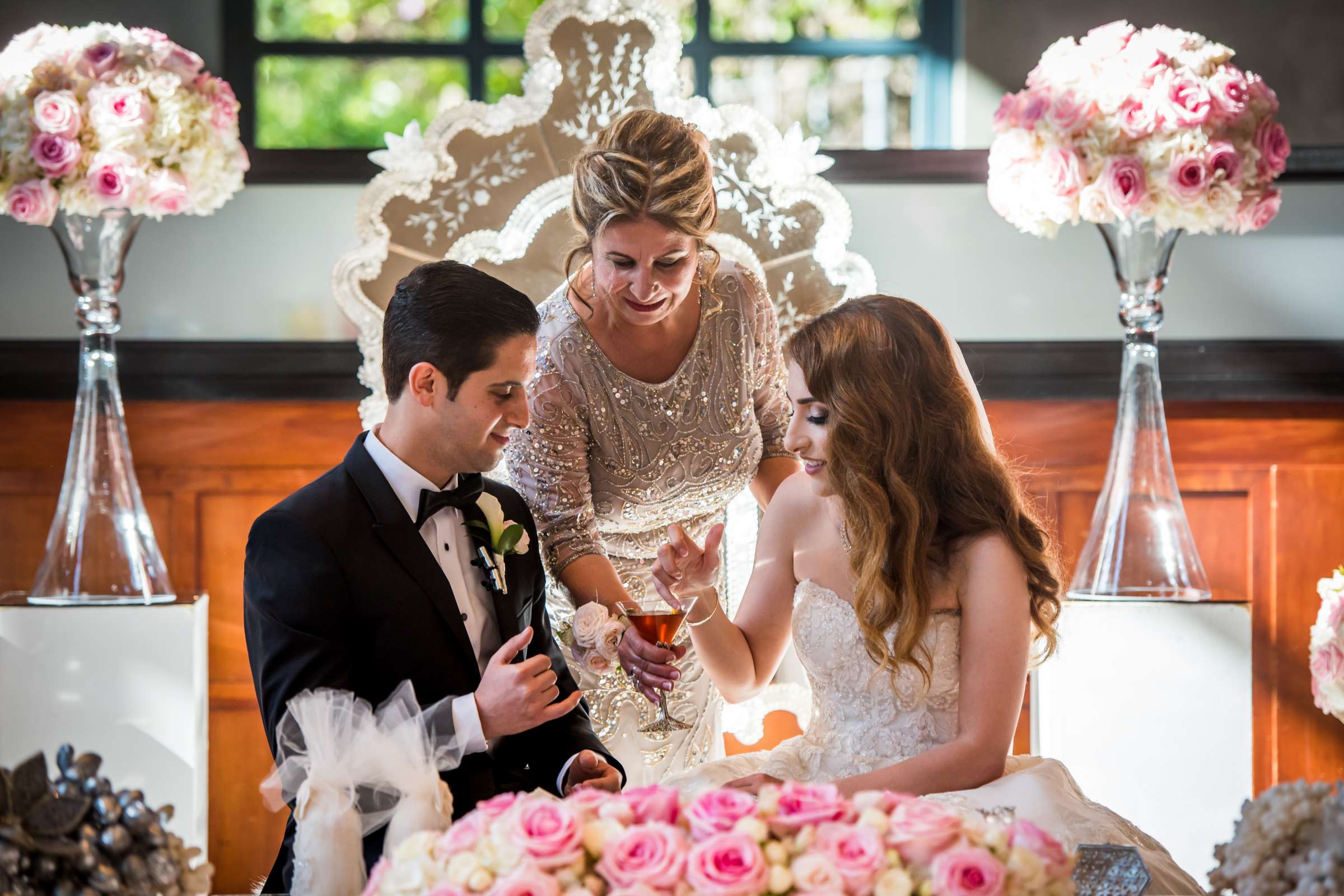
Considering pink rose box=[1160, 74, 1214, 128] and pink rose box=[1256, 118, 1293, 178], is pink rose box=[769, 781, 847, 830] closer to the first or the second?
pink rose box=[1160, 74, 1214, 128]

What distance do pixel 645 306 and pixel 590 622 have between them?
685 millimetres

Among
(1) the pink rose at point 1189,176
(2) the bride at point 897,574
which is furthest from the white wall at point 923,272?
(2) the bride at point 897,574

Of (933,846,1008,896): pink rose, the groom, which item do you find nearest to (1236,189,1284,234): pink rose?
the groom

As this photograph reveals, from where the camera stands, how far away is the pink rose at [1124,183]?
124 inches

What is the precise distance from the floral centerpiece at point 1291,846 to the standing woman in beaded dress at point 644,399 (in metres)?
1.20

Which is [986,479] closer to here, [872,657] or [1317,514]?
[872,657]

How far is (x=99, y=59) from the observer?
3.11m

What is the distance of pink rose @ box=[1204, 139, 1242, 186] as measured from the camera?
314cm

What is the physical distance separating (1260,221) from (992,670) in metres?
1.77

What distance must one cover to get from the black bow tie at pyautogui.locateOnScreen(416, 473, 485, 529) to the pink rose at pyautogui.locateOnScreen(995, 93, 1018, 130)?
187 centimetres

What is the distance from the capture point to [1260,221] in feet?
10.7

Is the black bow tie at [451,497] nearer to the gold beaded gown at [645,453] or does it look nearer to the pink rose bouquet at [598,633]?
the pink rose bouquet at [598,633]

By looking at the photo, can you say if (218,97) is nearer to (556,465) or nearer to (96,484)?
(96,484)

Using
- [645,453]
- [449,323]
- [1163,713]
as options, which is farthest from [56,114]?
[1163,713]
